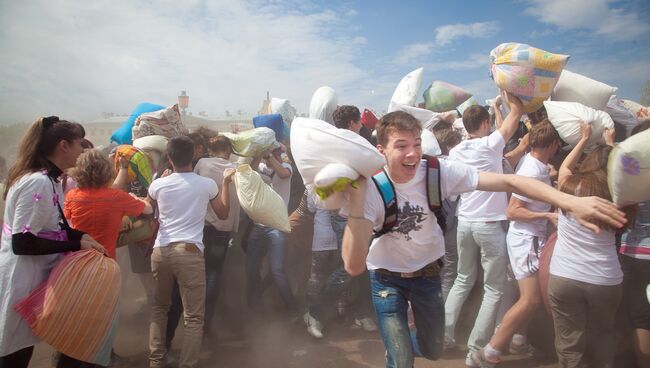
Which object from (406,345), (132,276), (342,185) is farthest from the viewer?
(132,276)

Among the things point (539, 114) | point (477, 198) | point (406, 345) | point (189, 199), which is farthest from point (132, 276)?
point (539, 114)

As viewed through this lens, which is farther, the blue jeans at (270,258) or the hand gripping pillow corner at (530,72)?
the blue jeans at (270,258)

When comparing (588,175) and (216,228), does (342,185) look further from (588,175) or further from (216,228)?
(216,228)

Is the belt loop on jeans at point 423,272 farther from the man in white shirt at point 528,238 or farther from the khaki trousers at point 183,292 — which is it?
the khaki trousers at point 183,292

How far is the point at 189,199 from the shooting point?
3316mm

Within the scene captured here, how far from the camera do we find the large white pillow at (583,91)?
3.57 meters

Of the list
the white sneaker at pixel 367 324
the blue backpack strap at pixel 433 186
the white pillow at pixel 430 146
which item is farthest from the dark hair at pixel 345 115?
the white sneaker at pixel 367 324

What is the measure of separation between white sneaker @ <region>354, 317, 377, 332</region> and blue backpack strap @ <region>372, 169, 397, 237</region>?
97.3 inches

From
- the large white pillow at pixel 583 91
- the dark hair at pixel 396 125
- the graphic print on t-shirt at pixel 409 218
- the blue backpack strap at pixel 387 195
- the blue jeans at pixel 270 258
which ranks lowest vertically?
the blue jeans at pixel 270 258

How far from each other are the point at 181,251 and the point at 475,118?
3.21 meters

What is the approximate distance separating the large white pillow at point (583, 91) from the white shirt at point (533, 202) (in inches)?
38.9

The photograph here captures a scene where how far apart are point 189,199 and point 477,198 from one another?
281 centimetres

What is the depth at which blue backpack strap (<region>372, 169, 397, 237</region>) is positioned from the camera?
213cm

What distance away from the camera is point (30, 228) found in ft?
7.32
